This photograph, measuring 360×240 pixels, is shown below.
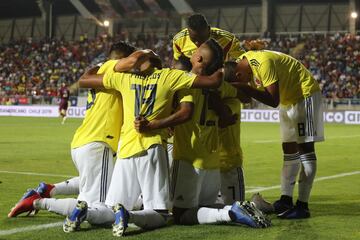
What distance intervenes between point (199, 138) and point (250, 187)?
3.45 m

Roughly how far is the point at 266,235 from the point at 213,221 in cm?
55

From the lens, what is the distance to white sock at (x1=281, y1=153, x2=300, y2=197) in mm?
7337

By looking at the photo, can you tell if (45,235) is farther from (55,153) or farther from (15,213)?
(55,153)

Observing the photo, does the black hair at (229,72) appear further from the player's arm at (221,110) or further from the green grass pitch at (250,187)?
the green grass pitch at (250,187)

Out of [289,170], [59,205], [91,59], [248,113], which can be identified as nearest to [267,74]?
[289,170]

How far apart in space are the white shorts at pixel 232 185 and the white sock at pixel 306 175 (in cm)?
64

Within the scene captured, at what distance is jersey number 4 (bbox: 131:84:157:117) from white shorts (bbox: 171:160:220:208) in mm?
607

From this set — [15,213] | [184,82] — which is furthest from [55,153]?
[184,82]

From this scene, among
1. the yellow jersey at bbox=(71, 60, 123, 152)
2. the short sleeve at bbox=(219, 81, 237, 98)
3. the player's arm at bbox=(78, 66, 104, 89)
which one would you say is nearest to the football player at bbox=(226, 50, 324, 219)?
the short sleeve at bbox=(219, 81, 237, 98)

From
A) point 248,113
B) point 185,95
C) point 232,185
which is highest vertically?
point 248,113

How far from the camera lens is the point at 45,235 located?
227 inches

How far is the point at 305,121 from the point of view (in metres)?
7.14

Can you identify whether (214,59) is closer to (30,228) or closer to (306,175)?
(306,175)

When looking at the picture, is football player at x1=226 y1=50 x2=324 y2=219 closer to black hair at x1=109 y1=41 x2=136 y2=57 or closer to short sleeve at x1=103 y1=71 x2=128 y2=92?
black hair at x1=109 y1=41 x2=136 y2=57
